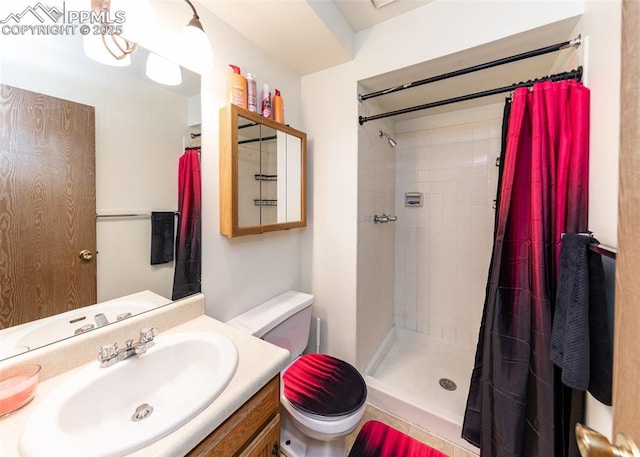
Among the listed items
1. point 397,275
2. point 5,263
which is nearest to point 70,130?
point 5,263

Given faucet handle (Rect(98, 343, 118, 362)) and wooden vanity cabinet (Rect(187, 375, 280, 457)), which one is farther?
faucet handle (Rect(98, 343, 118, 362))

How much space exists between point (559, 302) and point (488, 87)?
1.53m

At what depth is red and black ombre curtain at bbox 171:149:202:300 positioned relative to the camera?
1.09 m

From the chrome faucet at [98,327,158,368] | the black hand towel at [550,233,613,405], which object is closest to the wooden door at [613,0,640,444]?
the black hand towel at [550,233,613,405]

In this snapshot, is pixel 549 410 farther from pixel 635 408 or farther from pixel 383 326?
pixel 383 326

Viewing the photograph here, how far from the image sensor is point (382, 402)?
5.23 ft

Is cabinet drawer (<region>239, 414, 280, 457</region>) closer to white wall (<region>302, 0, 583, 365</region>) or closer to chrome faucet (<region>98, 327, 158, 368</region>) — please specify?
chrome faucet (<region>98, 327, 158, 368</region>)

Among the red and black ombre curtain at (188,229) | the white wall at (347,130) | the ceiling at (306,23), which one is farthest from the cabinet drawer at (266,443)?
the ceiling at (306,23)

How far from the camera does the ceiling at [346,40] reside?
1.16 meters

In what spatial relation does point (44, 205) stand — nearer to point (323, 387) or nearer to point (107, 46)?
point (107, 46)

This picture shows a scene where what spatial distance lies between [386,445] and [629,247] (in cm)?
151

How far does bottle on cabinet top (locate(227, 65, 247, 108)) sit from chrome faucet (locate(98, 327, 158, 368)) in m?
→ 1.09

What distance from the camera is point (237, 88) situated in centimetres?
123

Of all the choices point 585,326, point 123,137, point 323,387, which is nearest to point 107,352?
point 123,137
